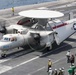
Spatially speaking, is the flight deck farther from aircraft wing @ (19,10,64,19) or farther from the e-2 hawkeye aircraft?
aircraft wing @ (19,10,64,19)

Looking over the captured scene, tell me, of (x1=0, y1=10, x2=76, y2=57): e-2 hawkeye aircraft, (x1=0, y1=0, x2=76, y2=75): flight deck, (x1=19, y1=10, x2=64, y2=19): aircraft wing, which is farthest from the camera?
(x1=19, y1=10, x2=64, y2=19): aircraft wing

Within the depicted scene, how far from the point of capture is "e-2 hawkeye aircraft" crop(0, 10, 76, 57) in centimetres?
3472

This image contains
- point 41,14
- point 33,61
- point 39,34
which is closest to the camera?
point 33,61

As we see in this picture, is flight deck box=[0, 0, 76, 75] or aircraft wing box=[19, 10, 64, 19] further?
aircraft wing box=[19, 10, 64, 19]

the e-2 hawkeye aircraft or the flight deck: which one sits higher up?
the e-2 hawkeye aircraft

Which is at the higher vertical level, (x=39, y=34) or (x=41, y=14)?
(x=41, y=14)

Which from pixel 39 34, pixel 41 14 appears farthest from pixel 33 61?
pixel 41 14

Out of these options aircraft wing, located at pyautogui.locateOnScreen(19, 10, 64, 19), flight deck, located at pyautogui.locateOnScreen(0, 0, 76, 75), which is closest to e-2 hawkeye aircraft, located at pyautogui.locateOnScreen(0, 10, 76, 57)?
aircraft wing, located at pyautogui.locateOnScreen(19, 10, 64, 19)

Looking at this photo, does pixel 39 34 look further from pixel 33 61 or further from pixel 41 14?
pixel 33 61

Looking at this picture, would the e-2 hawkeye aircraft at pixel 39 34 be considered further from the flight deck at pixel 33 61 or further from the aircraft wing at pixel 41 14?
the flight deck at pixel 33 61

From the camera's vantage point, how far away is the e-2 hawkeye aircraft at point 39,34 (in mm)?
34719

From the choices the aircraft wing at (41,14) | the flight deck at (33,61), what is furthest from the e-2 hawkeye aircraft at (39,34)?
the flight deck at (33,61)

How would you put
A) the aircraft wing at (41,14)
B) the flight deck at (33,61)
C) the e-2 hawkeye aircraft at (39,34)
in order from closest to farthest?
the flight deck at (33,61) < the e-2 hawkeye aircraft at (39,34) < the aircraft wing at (41,14)

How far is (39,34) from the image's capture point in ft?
119
